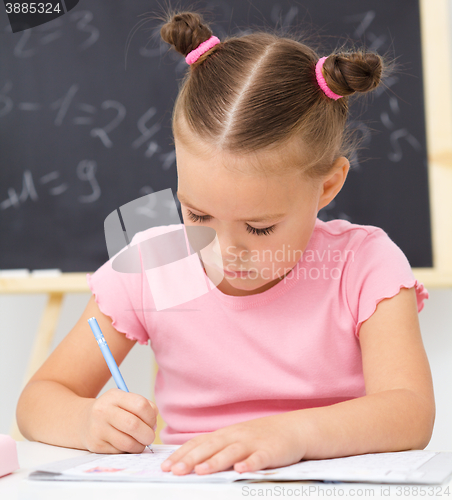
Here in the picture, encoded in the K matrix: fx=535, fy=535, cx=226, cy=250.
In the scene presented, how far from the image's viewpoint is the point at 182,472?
436mm

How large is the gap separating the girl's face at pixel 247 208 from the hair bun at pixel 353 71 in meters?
0.12

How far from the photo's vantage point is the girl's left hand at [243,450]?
0.44 m

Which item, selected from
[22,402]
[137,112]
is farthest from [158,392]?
[137,112]

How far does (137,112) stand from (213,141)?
32.0 inches

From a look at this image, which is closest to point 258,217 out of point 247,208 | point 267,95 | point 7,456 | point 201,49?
point 247,208

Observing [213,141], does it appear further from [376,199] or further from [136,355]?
[136,355]

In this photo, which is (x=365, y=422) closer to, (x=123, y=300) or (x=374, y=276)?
(x=374, y=276)

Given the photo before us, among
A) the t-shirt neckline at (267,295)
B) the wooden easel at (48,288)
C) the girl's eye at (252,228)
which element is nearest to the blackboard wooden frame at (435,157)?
the wooden easel at (48,288)

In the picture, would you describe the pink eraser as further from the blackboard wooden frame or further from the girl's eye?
the blackboard wooden frame

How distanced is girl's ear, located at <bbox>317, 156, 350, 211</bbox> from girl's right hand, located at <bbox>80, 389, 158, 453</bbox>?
38cm

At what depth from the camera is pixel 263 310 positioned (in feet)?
2.65

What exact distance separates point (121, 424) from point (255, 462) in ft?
0.59

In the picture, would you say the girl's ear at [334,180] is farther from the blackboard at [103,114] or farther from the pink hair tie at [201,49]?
the blackboard at [103,114]

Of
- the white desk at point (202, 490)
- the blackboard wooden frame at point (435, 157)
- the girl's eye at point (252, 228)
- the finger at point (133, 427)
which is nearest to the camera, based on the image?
the white desk at point (202, 490)
